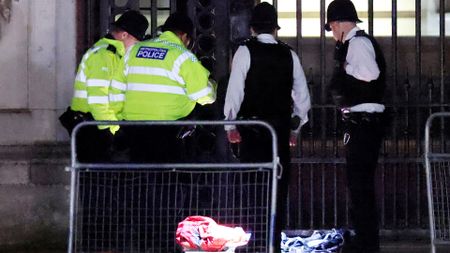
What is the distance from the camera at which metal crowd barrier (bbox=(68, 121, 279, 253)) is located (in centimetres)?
709

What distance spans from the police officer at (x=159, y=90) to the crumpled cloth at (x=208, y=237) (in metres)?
0.99

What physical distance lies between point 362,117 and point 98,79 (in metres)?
2.04

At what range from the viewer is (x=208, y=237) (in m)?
7.00

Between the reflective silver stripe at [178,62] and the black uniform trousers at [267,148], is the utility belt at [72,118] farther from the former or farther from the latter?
the black uniform trousers at [267,148]

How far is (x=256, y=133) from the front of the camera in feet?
26.2

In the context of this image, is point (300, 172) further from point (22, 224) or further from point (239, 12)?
point (22, 224)

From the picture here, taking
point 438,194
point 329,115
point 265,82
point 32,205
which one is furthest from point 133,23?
point 438,194

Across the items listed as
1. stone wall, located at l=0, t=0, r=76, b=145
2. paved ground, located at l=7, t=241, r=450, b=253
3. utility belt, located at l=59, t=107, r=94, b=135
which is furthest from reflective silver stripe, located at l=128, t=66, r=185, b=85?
paved ground, located at l=7, t=241, r=450, b=253

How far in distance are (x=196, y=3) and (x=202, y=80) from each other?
1795mm

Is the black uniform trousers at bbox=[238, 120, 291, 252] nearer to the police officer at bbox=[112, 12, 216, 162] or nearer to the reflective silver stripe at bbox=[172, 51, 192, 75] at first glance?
the police officer at bbox=[112, 12, 216, 162]

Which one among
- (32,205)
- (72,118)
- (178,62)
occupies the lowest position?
(32,205)

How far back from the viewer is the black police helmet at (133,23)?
8273 mm

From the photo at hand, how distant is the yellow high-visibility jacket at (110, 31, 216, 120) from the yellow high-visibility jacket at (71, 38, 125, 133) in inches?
14.2

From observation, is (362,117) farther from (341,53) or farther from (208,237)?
(208,237)
